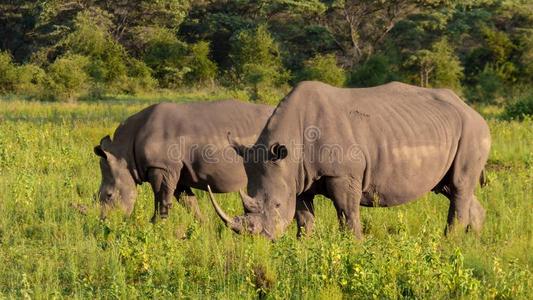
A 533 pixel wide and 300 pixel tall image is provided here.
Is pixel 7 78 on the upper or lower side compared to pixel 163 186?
lower

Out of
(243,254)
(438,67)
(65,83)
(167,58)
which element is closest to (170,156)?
(243,254)

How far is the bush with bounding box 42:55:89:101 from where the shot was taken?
2719 centimetres

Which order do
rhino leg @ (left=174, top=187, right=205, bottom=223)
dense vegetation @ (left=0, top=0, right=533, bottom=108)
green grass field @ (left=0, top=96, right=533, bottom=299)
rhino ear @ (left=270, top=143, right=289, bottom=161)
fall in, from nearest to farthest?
green grass field @ (left=0, top=96, right=533, bottom=299), rhino ear @ (left=270, top=143, right=289, bottom=161), rhino leg @ (left=174, top=187, right=205, bottom=223), dense vegetation @ (left=0, top=0, right=533, bottom=108)

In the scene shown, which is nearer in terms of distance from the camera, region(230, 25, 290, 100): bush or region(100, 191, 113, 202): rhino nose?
region(100, 191, 113, 202): rhino nose

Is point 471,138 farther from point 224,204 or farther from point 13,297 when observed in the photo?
point 13,297

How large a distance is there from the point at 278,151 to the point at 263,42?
3100 centimetres

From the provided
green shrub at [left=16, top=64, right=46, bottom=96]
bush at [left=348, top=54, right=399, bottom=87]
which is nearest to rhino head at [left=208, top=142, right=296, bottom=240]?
bush at [left=348, top=54, right=399, bottom=87]

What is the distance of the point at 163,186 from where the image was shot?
8.79 metres

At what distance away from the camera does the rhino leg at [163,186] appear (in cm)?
875

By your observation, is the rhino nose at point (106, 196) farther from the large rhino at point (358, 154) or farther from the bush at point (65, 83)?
the bush at point (65, 83)

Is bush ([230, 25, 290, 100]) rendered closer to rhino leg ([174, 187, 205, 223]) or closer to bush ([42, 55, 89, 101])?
bush ([42, 55, 89, 101])

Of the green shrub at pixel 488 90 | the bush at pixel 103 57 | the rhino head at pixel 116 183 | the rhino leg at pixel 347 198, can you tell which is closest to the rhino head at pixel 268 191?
the rhino leg at pixel 347 198

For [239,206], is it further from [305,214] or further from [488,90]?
[488,90]

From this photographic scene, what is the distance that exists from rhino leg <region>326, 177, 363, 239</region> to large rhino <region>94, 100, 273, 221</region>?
238 centimetres
